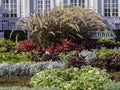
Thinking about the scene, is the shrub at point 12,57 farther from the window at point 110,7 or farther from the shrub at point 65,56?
the window at point 110,7

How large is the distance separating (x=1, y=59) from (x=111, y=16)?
18475 mm

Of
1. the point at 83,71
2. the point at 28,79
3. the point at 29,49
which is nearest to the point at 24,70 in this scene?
the point at 28,79

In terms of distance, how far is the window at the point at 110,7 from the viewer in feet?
99.2

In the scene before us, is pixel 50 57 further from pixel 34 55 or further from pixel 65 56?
pixel 34 55

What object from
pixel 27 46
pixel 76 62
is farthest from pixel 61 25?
pixel 76 62

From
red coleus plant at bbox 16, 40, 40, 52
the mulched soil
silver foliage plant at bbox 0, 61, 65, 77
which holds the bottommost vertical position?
the mulched soil

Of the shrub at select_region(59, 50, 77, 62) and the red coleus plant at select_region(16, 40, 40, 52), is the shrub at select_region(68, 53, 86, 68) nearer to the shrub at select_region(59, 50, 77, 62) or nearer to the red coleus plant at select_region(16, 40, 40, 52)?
the shrub at select_region(59, 50, 77, 62)

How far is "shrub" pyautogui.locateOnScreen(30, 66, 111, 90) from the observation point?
8.05 meters

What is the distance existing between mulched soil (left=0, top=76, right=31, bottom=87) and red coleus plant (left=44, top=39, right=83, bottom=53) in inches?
133

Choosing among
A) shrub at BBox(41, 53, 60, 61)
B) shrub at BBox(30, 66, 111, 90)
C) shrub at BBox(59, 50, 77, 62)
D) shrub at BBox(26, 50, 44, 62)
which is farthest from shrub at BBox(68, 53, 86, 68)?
shrub at BBox(26, 50, 44, 62)

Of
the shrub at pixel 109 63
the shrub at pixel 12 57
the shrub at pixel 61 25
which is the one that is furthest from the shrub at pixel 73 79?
the shrub at pixel 61 25

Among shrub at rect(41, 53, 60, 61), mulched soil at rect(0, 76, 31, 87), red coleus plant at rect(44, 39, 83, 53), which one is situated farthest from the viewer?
red coleus plant at rect(44, 39, 83, 53)

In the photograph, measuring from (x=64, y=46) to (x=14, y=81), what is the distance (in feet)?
13.4

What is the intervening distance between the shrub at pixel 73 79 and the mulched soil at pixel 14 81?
271mm
